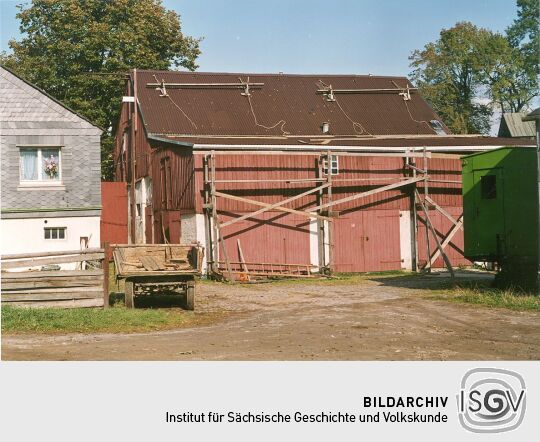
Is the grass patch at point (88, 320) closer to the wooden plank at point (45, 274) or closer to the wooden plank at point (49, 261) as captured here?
the wooden plank at point (45, 274)

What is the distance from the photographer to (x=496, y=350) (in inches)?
440

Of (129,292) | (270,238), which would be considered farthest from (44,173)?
(129,292)

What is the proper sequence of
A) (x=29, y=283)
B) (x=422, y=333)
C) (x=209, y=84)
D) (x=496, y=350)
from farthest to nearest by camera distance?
(x=209, y=84)
(x=29, y=283)
(x=422, y=333)
(x=496, y=350)

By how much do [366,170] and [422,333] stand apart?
15.3m

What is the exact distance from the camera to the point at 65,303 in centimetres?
1476

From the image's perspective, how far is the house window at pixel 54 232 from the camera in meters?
25.4

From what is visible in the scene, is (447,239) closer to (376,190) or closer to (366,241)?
(366,241)

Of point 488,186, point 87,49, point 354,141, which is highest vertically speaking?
point 87,49

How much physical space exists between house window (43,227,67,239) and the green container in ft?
46.1

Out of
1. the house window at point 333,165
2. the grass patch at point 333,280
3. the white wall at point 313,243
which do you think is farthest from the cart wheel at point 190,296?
the house window at point 333,165

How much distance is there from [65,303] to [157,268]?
2506 millimetres
